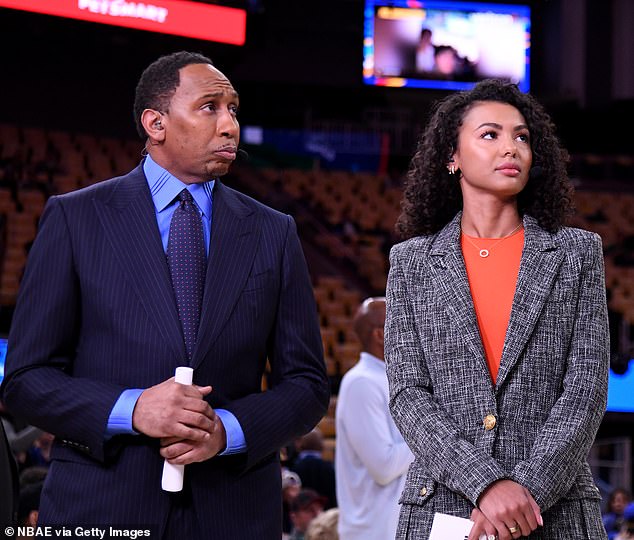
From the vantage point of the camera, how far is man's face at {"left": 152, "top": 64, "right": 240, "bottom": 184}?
2059 millimetres

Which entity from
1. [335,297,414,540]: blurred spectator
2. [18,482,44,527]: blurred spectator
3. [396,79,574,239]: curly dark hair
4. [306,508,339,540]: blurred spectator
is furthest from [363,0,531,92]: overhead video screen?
[396,79,574,239]: curly dark hair

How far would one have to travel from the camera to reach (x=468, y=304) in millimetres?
2033

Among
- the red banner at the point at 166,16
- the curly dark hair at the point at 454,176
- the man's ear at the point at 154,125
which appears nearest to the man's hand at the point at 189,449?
the man's ear at the point at 154,125

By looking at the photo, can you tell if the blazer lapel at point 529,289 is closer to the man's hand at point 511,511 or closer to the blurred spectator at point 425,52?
the man's hand at point 511,511

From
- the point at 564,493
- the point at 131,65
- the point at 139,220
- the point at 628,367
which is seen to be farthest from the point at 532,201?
the point at 131,65

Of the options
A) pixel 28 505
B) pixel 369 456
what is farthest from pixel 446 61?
pixel 28 505

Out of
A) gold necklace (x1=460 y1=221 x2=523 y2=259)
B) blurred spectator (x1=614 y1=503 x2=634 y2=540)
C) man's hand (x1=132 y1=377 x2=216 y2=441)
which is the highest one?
gold necklace (x1=460 y1=221 x2=523 y2=259)

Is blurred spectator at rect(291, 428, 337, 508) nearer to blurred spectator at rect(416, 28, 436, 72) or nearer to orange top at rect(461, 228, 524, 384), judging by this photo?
orange top at rect(461, 228, 524, 384)

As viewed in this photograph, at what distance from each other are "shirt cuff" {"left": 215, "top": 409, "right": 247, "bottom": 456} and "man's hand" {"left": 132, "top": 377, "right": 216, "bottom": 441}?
0.07 meters

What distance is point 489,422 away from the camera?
1.92 meters

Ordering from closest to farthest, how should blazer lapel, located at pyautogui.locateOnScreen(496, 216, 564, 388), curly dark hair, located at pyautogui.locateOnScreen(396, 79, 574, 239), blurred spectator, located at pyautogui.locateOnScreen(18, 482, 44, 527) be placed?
blazer lapel, located at pyautogui.locateOnScreen(496, 216, 564, 388), curly dark hair, located at pyautogui.locateOnScreen(396, 79, 574, 239), blurred spectator, located at pyautogui.locateOnScreen(18, 482, 44, 527)

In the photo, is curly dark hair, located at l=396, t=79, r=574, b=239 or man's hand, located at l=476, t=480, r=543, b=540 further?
curly dark hair, located at l=396, t=79, r=574, b=239

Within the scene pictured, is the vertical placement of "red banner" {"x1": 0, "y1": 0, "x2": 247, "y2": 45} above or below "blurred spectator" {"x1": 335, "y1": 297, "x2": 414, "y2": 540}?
above

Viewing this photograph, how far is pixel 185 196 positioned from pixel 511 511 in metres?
0.93
